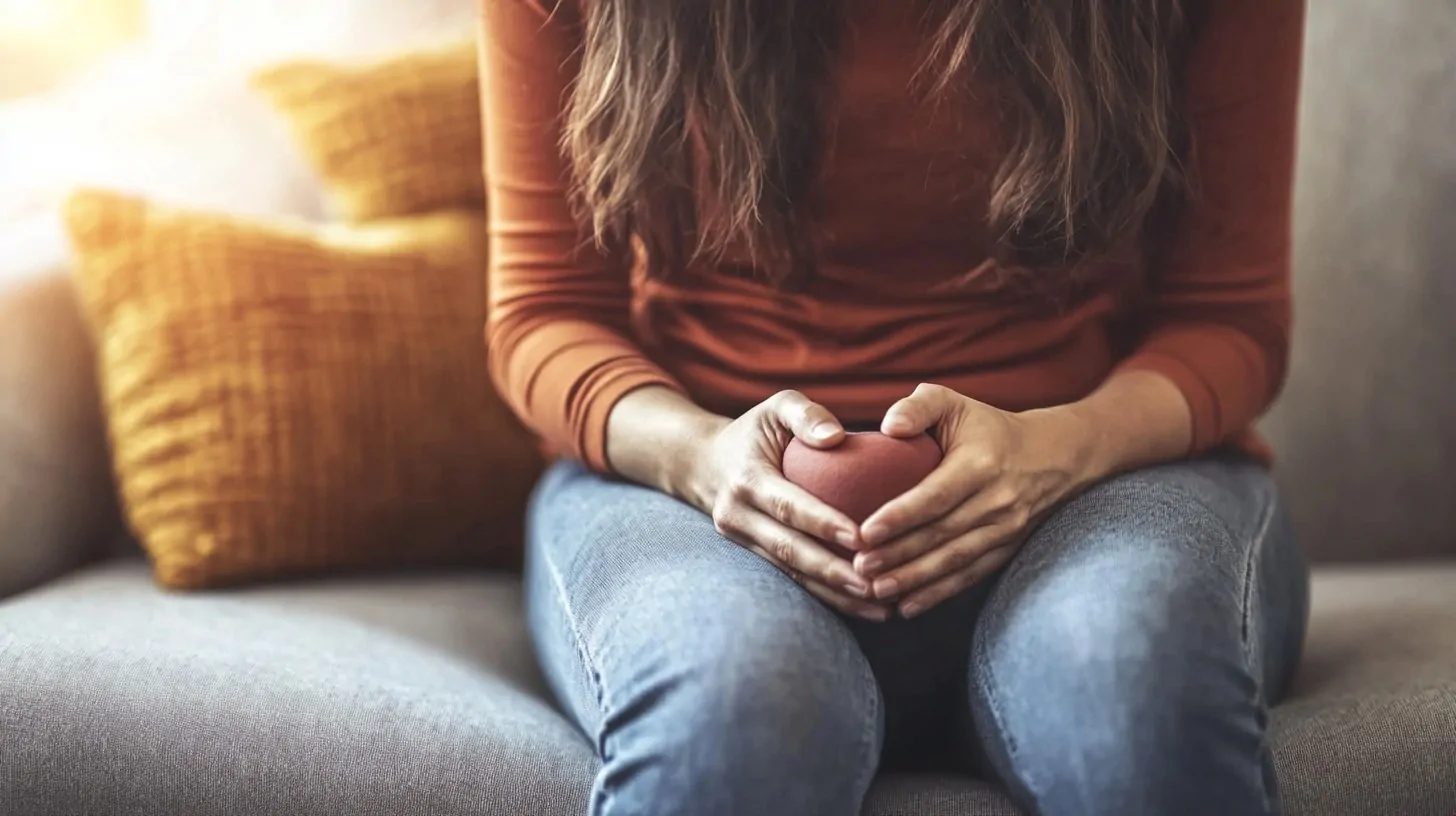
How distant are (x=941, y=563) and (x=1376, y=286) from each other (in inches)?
28.7

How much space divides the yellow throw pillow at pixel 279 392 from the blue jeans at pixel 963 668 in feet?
1.08

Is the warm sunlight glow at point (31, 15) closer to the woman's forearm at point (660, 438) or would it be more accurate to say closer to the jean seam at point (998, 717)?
the woman's forearm at point (660, 438)

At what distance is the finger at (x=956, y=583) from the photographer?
813 mm

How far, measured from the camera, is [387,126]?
126 centimetres

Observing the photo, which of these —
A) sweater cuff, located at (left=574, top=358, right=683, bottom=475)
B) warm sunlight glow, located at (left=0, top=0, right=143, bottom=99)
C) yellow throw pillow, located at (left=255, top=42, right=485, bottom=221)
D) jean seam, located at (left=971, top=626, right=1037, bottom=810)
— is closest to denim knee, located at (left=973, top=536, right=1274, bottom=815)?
jean seam, located at (left=971, top=626, right=1037, bottom=810)

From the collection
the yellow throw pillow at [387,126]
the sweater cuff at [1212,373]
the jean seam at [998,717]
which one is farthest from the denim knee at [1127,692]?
the yellow throw pillow at [387,126]

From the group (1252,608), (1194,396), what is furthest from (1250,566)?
(1194,396)

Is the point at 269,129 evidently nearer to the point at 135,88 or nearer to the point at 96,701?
the point at 135,88

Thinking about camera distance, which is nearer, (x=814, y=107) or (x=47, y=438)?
(x=814, y=107)

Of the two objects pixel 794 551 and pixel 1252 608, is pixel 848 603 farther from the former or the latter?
pixel 1252 608

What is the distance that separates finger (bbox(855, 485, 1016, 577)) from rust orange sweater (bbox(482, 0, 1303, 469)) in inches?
6.0

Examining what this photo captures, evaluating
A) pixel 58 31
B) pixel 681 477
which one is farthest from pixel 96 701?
pixel 58 31

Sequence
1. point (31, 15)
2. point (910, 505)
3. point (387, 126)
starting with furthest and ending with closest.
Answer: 1. point (31, 15)
2. point (387, 126)
3. point (910, 505)

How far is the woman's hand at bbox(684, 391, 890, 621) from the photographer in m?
0.80
